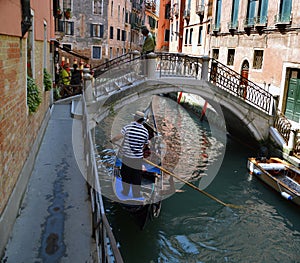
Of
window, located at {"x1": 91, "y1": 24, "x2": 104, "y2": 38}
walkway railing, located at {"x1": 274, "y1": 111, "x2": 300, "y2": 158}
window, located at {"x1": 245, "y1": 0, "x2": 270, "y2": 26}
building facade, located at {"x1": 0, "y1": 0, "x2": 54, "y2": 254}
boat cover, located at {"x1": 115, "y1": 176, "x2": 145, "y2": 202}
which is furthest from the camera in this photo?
window, located at {"x1": 91, "y1": 24, "x2": 104, "y2": 38}

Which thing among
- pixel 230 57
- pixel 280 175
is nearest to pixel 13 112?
pixel 280 175

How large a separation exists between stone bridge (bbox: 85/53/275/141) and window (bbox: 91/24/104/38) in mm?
21083

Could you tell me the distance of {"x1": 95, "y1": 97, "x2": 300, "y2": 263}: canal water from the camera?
5.51m

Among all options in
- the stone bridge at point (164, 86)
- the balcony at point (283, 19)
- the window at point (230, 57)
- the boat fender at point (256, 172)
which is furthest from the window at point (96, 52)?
the boat fender at point (256, 172)

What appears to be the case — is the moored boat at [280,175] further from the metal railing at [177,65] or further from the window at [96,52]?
the window at [96,52]

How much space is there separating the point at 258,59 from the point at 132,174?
8.75 meters

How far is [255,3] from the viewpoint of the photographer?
1212 cm

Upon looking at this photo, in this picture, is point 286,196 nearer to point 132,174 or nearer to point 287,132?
point 287,132

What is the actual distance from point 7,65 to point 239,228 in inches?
191

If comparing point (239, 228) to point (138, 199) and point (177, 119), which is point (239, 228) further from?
point (177, 119)

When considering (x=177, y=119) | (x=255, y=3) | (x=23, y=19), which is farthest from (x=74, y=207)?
(x=177, y=119)

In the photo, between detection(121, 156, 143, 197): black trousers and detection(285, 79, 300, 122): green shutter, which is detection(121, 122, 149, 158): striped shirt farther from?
detection(285, 79, 300, 122): green shutter

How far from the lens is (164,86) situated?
30.9 feet

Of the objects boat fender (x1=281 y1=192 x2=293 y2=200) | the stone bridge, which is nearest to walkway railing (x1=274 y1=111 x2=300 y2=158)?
the stone bridge
